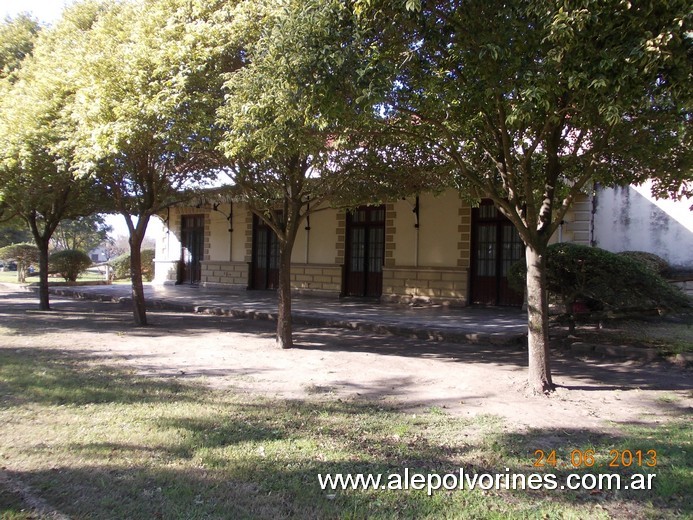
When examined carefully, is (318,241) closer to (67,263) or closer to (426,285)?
(426,285)

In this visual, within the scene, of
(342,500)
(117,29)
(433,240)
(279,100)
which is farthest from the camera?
(433,240)

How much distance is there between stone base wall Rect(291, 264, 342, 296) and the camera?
1741 cm

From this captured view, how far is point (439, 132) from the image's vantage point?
664cm

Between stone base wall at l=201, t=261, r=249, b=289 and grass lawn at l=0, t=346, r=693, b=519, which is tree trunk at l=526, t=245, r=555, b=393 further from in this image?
stone base wall at l=201, t=261, r=249, b=289

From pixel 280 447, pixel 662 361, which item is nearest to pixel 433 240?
pixel 662 361

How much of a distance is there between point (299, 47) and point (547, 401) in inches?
181

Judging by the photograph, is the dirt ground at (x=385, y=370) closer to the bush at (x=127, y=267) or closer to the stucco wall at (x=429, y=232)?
the stucco wall at (x=429, y=232)

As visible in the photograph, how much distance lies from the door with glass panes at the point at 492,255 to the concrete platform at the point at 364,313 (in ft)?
2.15

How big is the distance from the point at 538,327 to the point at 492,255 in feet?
29.2

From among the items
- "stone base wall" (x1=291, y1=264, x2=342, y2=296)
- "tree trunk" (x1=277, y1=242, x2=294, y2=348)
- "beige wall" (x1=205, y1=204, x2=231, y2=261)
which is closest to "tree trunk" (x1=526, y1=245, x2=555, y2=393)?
"tree trunk" (x1=277, y1=242, x2=294, y2=348)

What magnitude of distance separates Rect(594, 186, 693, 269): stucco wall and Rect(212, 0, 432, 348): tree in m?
8.23

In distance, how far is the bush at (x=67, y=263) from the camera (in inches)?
921

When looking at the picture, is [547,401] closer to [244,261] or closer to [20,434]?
[20,434]

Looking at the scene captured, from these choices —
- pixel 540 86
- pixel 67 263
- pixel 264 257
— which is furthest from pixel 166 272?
pixel 540 86
